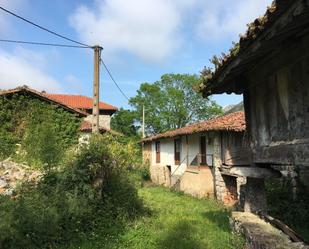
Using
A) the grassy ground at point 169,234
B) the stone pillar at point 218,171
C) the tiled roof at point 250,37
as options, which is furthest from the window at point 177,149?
the tiled roof at point 250,37

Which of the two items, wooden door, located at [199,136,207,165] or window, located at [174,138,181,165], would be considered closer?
wooden door, located at [199,136,207,165]

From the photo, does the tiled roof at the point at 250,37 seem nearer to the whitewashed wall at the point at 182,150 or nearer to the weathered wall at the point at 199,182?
the whitewashed wall at the point at 182,150

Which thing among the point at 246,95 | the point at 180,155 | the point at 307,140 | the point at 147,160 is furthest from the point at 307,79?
the point at 147,160

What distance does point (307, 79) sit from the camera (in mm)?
4367

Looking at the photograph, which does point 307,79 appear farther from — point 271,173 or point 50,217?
point 50,217

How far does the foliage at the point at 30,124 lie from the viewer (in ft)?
56.5

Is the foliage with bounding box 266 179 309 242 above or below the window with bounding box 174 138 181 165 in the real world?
below

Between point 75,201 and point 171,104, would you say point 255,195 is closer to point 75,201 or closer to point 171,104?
point 75,201

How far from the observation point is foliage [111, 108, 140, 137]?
53.1 m

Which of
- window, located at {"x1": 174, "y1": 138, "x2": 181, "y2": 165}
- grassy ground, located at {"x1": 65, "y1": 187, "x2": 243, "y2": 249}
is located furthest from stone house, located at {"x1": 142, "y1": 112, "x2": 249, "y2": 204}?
→ grassy ground, located at {"x1": 65, "y1": 187, "x2": 243, "y2": 249}

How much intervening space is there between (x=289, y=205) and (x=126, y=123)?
141 feet

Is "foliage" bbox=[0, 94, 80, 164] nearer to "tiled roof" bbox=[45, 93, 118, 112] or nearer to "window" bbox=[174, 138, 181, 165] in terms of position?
A: "window" bbox=[174, 138, 181, 165]

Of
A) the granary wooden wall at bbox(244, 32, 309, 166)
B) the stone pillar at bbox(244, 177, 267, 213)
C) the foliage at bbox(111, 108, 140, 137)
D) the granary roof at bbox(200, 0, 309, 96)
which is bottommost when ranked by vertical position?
the stone pillar at bbox(244, 177, 267, 213)

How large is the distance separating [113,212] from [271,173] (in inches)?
220
